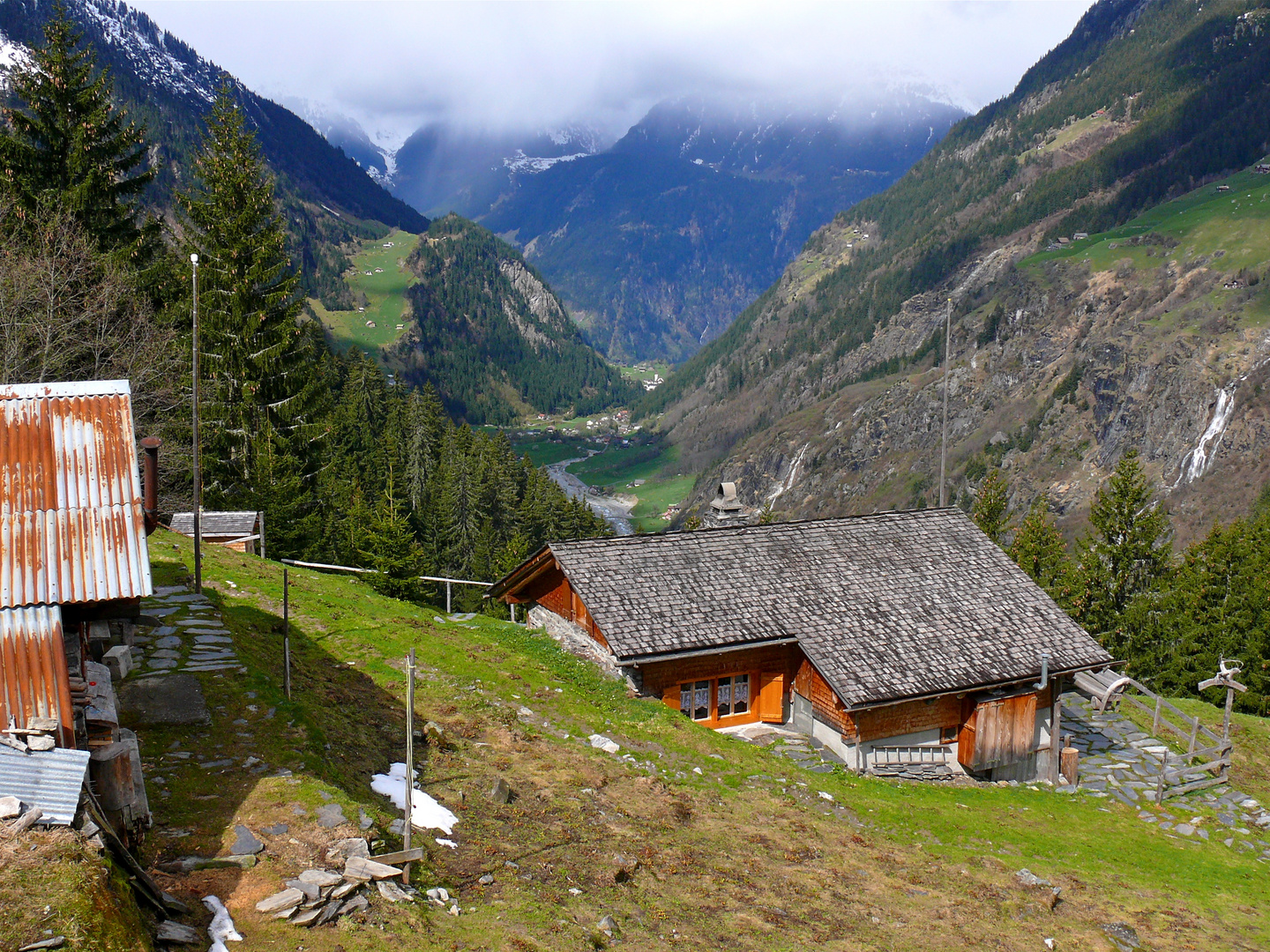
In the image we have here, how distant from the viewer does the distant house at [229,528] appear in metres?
31.4

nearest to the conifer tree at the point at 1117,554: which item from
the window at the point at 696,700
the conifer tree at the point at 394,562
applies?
the window at the point at 696,700

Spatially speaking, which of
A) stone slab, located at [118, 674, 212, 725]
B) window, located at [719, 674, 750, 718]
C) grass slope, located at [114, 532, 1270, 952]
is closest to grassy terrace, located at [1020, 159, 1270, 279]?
window, located at [719, 674, 750, 718]

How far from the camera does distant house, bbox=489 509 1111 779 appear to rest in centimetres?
2320

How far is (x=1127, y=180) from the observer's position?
191250mm

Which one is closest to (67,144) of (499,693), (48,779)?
(499,693)

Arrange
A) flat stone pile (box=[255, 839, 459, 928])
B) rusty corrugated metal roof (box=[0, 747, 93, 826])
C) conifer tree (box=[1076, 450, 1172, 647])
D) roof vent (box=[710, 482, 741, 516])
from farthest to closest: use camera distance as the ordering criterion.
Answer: conifer tree (box=[1076, 450, 1172, 647]) → roof vent (box=[710, 482, 741, 516]) → flat stone pile (box=[255, 839, 459, 928]) → rusty corrugated metal roof (box=[0, 747, 93, 826])

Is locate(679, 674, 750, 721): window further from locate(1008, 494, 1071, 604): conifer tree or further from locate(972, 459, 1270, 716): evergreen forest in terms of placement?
locate(1008, 494, 1071, 604): conifer tree

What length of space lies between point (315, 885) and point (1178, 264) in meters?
172

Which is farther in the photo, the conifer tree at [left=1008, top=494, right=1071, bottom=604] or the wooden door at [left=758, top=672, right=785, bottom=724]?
the conifer tree at [left=1008, top=494, right=1071, bottom=604]

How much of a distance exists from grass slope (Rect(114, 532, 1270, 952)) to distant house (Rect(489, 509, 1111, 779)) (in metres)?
1.81

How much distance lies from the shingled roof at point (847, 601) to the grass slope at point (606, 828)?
95.5 inches

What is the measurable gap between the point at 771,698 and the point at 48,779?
19.3m

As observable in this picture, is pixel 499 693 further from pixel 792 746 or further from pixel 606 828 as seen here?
pixel 792 746

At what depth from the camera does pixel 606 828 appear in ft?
46.3
